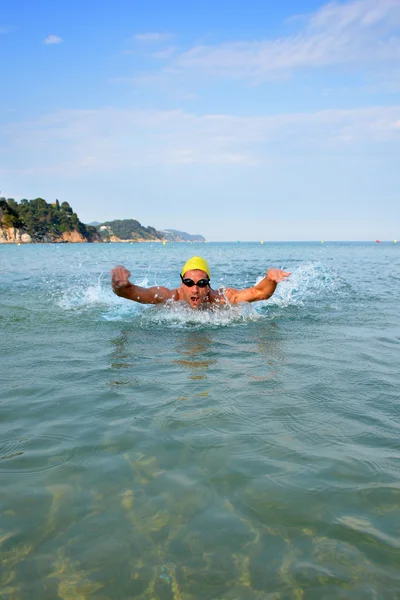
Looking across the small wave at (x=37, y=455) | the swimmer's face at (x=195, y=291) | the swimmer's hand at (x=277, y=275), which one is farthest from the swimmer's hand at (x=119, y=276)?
the small wave at (x=37, y=455)

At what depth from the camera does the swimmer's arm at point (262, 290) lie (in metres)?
6.35

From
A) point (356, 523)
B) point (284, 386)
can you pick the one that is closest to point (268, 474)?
point (356, 523)

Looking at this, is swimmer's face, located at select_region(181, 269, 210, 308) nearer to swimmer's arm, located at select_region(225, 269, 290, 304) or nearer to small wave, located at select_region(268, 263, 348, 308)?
swimmer's arm, located at select_region(225, 269, 290, 304)

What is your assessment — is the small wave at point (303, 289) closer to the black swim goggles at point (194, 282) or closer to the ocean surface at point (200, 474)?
the black swim goggles at point (194, 282)

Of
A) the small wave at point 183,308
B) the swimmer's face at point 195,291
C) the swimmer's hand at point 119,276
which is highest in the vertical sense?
the swimmer's hand at point 119,276

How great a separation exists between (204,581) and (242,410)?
5.71 ft

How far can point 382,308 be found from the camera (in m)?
9.21

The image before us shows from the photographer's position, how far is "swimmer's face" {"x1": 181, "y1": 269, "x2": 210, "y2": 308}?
7.73m

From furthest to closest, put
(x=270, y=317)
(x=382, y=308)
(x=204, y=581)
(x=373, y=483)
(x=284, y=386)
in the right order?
(x=382, y=308)
(x=270, y=317)
(x=284, y=386)
(x=373, y=483)
(x=204, y=581)

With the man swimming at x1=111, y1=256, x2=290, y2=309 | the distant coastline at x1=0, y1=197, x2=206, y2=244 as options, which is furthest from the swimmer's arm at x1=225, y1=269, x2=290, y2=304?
the distant coastline at x1=0, y1=197, x2=206, y2=244

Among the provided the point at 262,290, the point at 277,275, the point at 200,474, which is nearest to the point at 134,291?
the point at 262,290

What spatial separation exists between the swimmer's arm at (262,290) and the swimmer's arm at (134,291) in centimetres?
107

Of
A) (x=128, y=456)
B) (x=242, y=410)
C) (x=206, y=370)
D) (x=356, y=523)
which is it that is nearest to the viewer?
(x=356, y=523)

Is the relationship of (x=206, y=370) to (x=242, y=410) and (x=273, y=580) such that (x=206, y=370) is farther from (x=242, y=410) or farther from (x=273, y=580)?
(x=273, y=580)
